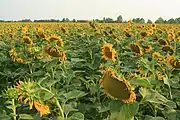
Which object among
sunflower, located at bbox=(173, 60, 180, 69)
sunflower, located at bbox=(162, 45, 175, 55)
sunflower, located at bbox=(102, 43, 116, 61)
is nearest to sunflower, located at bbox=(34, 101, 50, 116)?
sunflower, located at bbox=(173, 60, 180, 69)

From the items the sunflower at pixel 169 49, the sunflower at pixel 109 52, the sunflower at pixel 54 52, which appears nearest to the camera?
the sunflower at pixel 54 52

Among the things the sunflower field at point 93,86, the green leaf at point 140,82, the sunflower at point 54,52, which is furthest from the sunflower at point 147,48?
the green leaf at point 140,82

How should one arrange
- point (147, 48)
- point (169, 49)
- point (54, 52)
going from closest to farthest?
point (54, 52), point (169, 49), point (147, 48)

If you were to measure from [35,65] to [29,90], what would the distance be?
176 cm

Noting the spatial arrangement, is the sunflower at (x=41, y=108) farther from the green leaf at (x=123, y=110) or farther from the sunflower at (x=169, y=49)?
the sunflower at (x=169, y=49)

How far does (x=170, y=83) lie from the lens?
6.71 ft

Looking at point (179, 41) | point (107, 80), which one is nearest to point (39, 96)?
point (107, 80)

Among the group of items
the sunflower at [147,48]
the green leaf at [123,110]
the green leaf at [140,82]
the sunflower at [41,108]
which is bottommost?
the sunflower at [147,48]

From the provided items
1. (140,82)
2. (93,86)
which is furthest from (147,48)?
(140,82)

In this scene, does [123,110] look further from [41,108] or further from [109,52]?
[109,52]

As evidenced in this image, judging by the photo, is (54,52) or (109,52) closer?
(54,52)

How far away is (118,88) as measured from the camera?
1448 mm

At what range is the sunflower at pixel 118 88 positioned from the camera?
1435 mm

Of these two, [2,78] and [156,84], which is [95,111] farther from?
[2,78]
